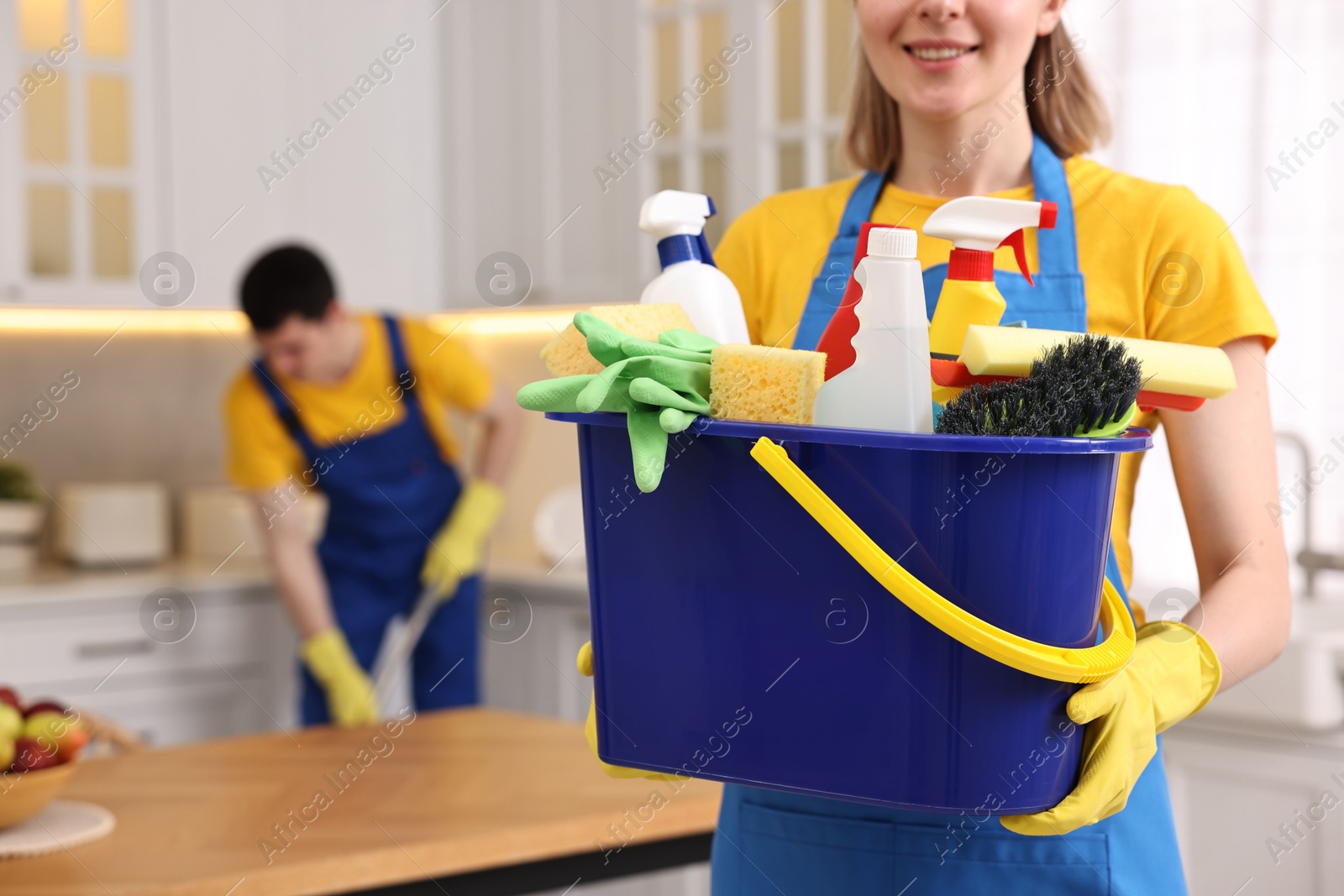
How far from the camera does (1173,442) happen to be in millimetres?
882

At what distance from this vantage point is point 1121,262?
917mm

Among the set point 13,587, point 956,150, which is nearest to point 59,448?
point 13,587

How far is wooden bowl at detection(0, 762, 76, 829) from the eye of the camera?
132 cm

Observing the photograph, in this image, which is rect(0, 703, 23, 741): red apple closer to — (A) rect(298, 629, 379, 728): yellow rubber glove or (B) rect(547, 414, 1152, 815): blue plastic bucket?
(B) rect(547, 414, 1152, 815): blue plastic bucket

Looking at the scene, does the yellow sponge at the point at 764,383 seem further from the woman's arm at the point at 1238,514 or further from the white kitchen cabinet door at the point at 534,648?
the white kitchen cabinet door at the point at 534,648

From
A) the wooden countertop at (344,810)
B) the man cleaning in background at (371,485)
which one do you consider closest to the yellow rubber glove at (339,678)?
the man cleaning in background at (371,485)

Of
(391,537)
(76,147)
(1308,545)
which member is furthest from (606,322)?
(76,147)

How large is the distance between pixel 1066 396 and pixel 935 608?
12 centimetres

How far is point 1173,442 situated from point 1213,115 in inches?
64.8

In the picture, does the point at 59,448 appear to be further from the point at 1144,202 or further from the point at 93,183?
the point at 1144,202

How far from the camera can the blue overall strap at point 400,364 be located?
3.04 meters

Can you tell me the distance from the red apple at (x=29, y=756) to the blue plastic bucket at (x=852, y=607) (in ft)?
2.69

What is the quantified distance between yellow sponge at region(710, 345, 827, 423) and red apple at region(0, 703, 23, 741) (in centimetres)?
93

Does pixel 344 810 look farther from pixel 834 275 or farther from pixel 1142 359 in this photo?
pixel 1142 359
